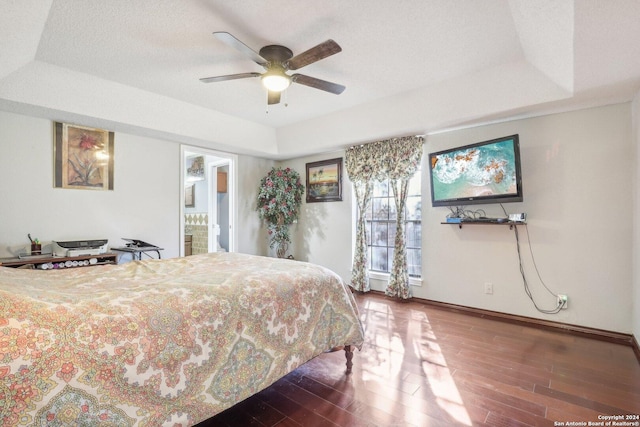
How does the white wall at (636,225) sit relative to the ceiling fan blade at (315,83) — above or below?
below

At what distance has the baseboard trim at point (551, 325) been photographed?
2.71 m

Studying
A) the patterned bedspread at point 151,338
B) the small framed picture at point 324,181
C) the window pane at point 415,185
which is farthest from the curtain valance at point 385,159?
the patterned bedspread at point 151,338

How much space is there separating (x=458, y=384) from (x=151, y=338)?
6.52ft

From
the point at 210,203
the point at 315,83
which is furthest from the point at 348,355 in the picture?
the point at 210,203

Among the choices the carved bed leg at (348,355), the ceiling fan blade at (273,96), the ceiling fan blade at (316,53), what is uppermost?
the ceiling fan blade at (316,53)

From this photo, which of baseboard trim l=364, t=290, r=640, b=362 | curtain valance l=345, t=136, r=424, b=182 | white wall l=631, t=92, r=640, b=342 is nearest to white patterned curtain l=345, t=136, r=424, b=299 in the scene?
curtain valance l=345, t=136, r=424, b=182

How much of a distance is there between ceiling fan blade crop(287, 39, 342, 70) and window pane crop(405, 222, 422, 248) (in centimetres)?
265

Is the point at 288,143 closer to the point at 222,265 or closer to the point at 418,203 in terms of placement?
the point at 418,203

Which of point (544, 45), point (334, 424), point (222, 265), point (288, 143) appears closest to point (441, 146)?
point (544, 45)

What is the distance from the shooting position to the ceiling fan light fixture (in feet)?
7.89

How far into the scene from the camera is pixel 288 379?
2133mm

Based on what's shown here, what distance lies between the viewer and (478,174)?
321cm

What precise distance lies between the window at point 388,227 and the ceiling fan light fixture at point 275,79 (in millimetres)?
2295

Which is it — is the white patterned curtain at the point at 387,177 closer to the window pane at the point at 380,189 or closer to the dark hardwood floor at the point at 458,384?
the window pane at the point at 380,189
